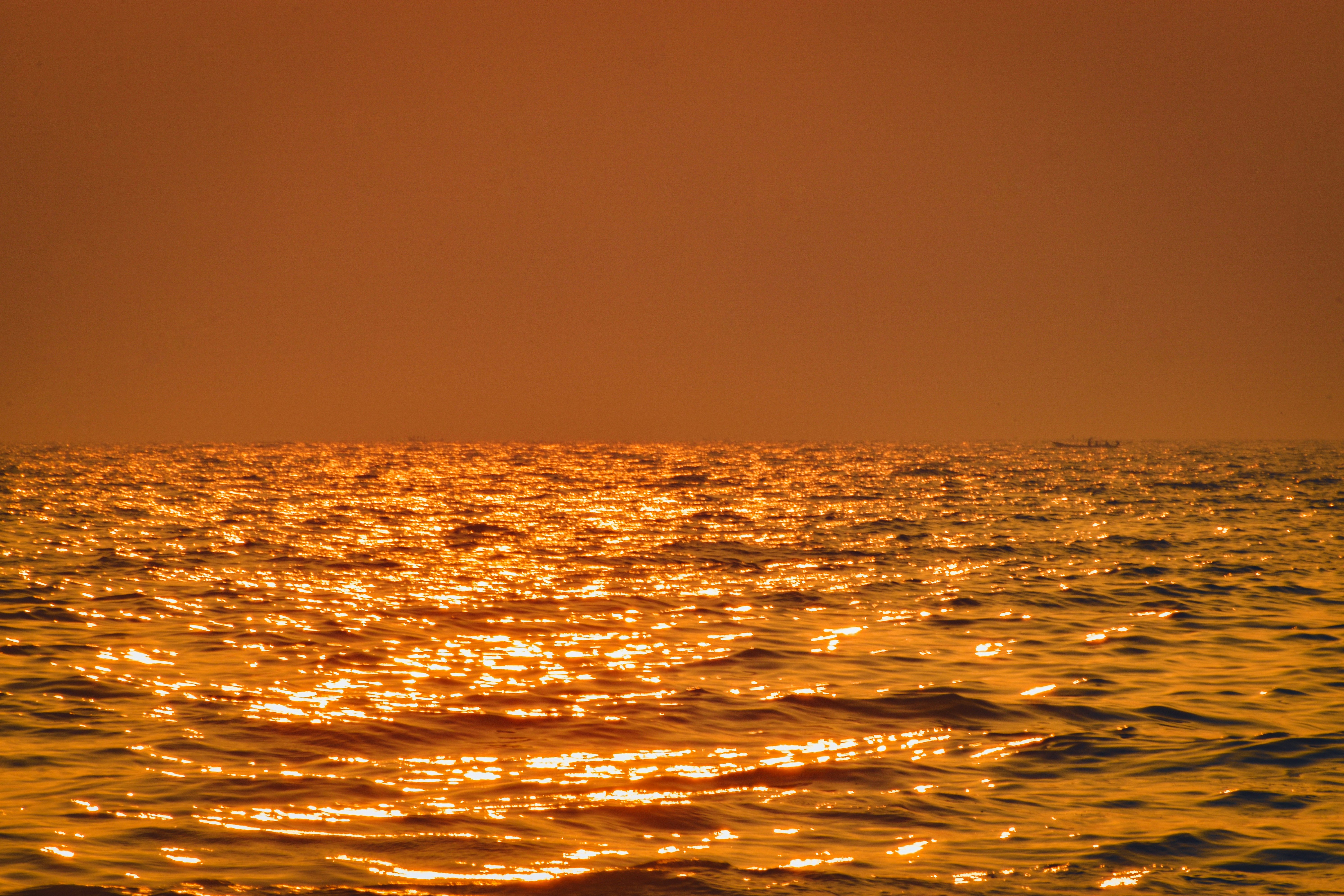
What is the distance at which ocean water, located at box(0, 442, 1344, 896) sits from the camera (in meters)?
7.22

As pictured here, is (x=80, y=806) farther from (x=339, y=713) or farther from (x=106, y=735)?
(x=339, y=713)

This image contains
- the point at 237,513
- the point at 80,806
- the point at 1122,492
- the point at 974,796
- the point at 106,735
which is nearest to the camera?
the point at 80,806

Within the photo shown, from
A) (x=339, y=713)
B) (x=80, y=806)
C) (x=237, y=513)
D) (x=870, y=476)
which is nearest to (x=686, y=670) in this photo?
(x=339, y=713)

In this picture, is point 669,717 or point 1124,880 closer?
point 1124,880

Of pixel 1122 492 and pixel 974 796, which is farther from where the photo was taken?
pixel 1122 492

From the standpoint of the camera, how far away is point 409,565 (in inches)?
943

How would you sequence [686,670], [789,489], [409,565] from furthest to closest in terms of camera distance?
1. [789,489]
2. [409,565]
3. [686,670]

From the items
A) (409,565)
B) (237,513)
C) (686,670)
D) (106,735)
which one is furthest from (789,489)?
(106,735)

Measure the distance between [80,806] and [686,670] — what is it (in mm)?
6882

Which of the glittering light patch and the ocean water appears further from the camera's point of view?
the ocean water

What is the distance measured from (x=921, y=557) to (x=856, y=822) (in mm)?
18708

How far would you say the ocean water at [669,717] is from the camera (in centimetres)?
722

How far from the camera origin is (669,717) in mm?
11102

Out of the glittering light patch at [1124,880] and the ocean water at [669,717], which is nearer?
the glittering light patch at [1124,880]
